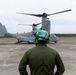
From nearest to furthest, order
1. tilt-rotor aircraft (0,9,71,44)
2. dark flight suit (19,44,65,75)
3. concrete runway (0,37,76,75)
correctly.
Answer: dark flight suit (19,44,65,75) → concrete runway (0,37,76,75) → tilt-rotor aircraft (0,9,71,44)

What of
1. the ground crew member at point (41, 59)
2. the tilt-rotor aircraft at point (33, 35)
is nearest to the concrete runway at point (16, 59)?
the ground crew member at point (41, 59)

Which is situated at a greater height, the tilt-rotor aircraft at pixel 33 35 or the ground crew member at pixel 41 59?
the ground crew member at pixel 41 59

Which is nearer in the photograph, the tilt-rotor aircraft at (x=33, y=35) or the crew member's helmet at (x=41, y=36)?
the crew member's helmet at (x=41, y=36)

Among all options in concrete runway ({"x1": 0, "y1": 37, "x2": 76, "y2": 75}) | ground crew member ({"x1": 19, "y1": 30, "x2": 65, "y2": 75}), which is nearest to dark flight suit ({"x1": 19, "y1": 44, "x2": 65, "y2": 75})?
ground crew member ({"x1": 19, "y1": 30, "x2": 65, "y2": 75})

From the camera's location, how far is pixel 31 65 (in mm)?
3775

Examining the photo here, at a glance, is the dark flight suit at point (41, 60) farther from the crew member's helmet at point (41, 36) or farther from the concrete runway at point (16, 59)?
the concrete runway at point (16, 59)

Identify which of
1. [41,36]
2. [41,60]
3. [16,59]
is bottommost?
[16,59]

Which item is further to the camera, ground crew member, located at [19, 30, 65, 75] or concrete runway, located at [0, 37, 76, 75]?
concrete runway, located at [0, 37, 76, 75]

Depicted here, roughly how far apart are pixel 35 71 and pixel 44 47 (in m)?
0.39

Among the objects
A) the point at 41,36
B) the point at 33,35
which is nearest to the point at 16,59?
the point at 41,36

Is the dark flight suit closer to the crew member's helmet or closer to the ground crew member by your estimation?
the ground crew member

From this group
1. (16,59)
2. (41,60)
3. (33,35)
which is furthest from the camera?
(33,35)

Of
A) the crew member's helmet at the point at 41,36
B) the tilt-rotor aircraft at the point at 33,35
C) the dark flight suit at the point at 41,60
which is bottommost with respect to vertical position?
the tilt-rotor aircraft at the point at 33,35

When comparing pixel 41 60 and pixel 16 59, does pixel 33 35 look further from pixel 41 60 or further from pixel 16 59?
pixel 41 60
